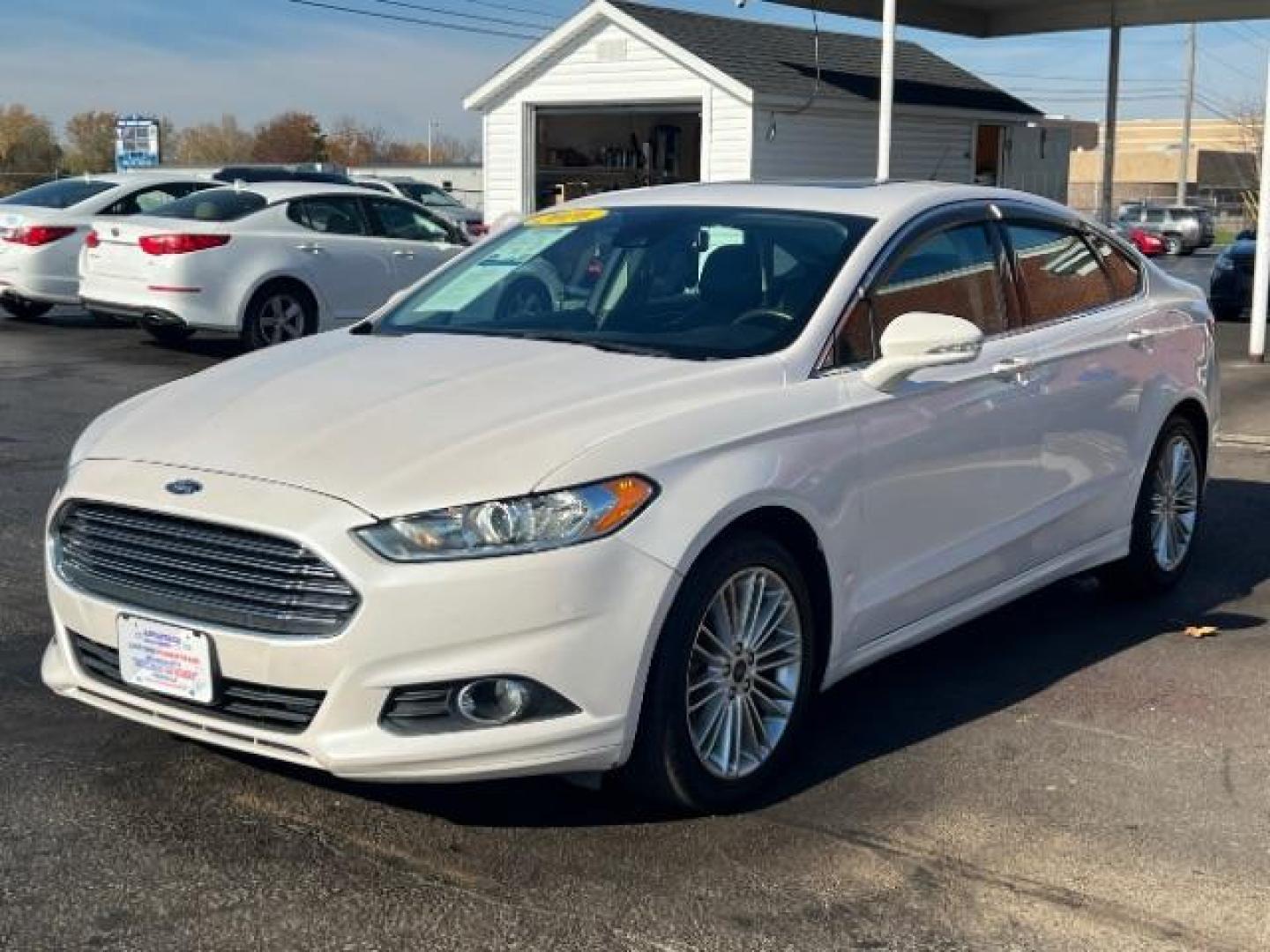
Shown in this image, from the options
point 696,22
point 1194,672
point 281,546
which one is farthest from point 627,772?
point 696,22

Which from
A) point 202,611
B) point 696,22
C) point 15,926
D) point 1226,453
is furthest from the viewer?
point 696,22

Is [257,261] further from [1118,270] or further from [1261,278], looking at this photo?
[1261,278]

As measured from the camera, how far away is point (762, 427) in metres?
4.05

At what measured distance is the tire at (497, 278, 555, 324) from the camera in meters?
4.96

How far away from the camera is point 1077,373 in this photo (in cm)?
548

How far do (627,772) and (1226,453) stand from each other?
23.1ft

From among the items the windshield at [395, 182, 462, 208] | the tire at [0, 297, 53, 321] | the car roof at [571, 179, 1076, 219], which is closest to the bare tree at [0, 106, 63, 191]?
the windshield at [395, 182, 462, 208]

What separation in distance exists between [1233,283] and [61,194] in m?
13.8

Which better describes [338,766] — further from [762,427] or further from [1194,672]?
[1194,672]

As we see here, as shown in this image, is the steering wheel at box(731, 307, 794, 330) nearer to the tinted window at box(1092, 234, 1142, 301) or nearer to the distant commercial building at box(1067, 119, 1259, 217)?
the tinted window at box(1092, 234, 1142, 301)

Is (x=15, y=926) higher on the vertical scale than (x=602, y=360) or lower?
lower

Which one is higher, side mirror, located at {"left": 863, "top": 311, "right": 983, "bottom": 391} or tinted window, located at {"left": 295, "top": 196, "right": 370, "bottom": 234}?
tinted window, located at {"left": 295, "top": 196, "right": 370, "bottom": 234}

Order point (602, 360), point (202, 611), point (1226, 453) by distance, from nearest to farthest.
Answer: point (202, 611), point (602, 360), point (1226, 453)

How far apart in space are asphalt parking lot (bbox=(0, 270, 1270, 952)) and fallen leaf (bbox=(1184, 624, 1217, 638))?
40cm
